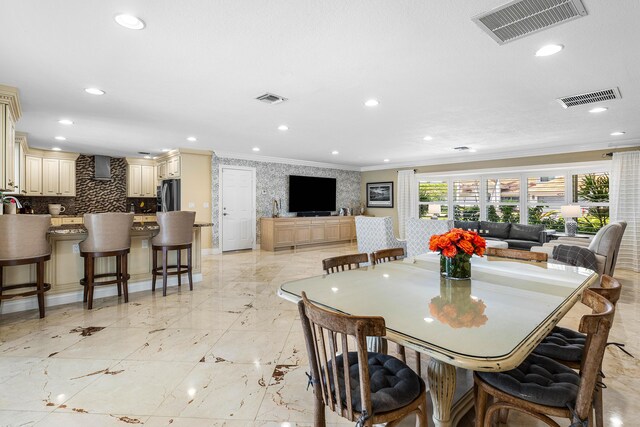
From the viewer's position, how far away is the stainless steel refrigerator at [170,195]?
6.83 m

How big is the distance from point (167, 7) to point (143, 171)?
23.2 feet

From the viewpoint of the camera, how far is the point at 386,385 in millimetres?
1305

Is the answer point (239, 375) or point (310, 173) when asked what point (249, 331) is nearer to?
point (239, 375)

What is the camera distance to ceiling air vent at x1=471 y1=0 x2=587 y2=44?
71.4 inches

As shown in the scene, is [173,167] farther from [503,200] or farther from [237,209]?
[503,200]

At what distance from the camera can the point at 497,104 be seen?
3.65 metres

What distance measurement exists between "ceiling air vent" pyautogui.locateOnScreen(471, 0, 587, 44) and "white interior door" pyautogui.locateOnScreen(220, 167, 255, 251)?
6.26 meters

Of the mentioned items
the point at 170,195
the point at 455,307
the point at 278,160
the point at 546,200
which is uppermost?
the point at 278,160

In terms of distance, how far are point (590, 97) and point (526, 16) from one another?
7.05 ft

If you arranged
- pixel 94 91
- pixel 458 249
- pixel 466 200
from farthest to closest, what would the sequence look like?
pixel 466 200, pixel 94 91, pixel 458 249

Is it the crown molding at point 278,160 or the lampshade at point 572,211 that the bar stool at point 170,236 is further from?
the lampshade at point 572,211

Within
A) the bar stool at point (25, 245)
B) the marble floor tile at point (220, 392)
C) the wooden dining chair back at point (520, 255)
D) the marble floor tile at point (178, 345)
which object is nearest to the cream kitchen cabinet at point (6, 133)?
the bar stool at point (25, 245)

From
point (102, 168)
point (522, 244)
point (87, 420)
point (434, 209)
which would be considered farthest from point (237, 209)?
point (522, 244)

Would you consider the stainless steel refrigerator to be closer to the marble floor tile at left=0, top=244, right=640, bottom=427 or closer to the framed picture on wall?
the marble floor tile at left=0, top=244, right=640, bottom=427
